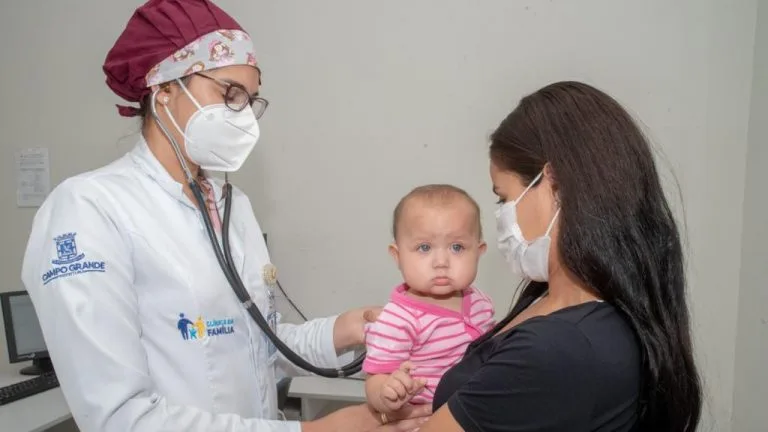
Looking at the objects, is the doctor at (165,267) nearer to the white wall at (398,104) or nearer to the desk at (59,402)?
the desk at (59,402)

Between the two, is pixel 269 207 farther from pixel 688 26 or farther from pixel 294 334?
pixel 688 26

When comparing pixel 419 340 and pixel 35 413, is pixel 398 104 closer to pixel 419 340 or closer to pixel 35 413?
pixel 419 340

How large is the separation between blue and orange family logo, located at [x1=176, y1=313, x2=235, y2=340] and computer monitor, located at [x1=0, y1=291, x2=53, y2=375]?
128cm

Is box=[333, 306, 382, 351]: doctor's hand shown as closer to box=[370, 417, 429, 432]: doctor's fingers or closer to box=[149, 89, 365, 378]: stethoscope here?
box=[149, 89, 365, 378]: stethoscope

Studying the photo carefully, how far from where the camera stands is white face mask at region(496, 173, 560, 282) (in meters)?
0.97

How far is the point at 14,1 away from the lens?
2547 mm

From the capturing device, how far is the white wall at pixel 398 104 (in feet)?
6.45

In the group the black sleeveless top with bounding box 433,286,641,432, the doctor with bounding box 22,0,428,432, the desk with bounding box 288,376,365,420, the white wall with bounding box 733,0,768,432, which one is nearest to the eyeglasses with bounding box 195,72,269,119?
the doctor with bounding box 22,0,428,432

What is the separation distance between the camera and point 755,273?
1.82 meters

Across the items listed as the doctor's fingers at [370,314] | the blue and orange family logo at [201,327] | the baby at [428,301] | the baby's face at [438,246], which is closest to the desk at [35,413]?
the blue and orange family logo at [201,327]

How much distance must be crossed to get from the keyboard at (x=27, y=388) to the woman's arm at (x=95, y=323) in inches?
42.5

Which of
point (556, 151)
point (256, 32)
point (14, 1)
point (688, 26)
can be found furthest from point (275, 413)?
point (14, 1)

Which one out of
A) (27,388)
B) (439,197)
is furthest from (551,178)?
(27,388)

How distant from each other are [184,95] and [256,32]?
121cm
